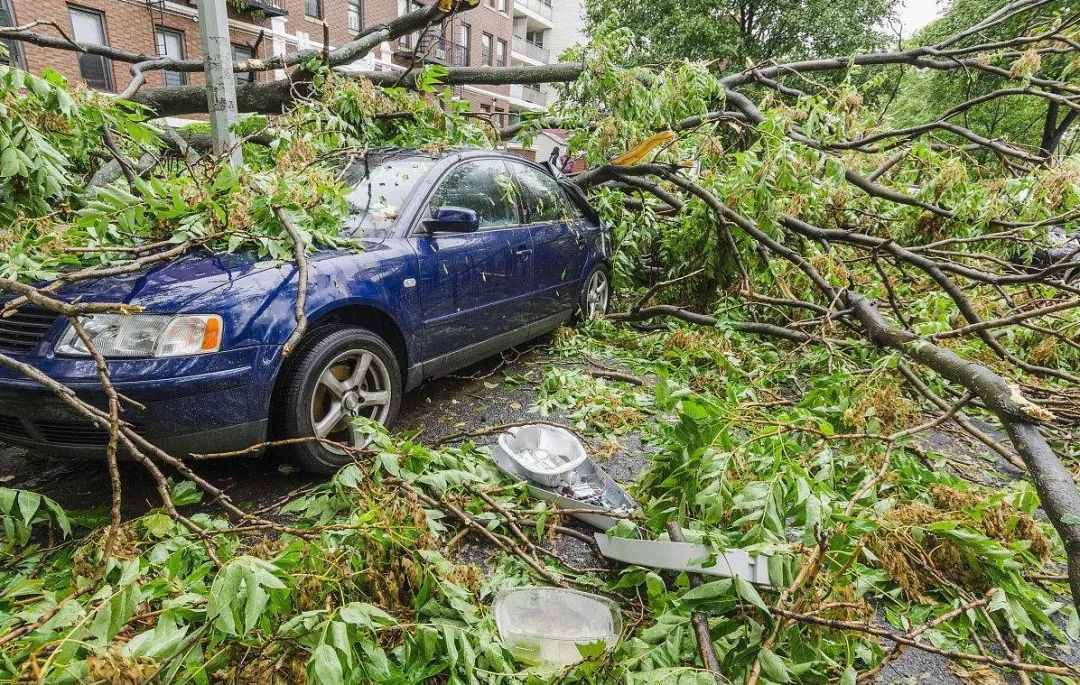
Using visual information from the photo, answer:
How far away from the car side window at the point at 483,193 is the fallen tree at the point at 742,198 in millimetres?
717

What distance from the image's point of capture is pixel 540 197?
4.39 meters

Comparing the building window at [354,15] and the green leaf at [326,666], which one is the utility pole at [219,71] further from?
the building window at [354,15]

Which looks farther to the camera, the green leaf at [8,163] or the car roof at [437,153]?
the car roof at [437,153]

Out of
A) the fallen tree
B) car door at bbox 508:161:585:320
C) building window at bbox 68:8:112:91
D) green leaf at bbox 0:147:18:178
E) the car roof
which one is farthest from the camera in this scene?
building window at bbox 68:8:112:91

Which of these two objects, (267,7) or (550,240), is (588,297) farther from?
(267,7)

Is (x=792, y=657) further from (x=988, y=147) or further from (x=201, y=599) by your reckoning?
(x=988, y=147)

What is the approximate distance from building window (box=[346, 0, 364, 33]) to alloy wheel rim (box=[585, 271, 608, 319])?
2242 cm

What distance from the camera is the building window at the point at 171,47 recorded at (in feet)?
55.5

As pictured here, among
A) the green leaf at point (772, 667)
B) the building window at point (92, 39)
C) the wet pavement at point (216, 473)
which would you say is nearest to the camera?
the green leaf at point (772, 667)

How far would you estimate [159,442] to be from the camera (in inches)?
86.7

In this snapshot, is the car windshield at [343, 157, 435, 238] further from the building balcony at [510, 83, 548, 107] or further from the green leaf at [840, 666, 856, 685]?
the building balcony at [510, 83, 548, 107]

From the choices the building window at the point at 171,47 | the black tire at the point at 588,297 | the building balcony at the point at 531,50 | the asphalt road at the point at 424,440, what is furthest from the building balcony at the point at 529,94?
the asphalt road at the point at 424,440

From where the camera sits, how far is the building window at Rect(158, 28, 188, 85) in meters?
16.9

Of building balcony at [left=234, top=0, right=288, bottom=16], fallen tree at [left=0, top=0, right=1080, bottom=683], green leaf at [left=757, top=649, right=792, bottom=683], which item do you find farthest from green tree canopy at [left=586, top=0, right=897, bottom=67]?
green leaf at [left=757, top=649, right=792, bottom=683]
